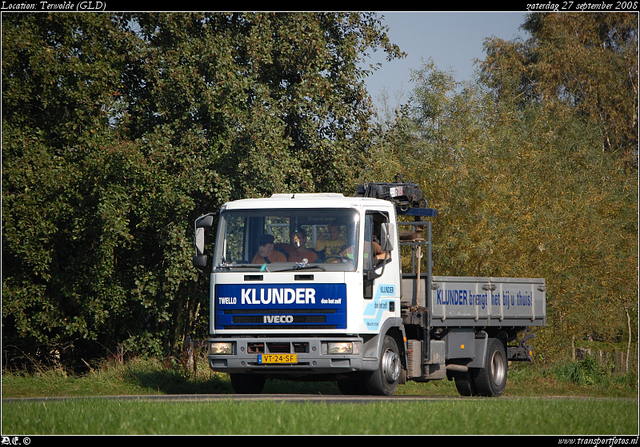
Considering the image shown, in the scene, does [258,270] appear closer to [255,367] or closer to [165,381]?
[255,367]

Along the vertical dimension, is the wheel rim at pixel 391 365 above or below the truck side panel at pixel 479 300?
below

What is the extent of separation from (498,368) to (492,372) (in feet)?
1.23

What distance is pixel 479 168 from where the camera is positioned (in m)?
22.5

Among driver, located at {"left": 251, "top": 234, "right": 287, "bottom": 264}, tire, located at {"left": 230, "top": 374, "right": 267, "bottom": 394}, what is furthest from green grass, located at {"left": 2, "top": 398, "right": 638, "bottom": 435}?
tire, located at {"left": 230, "top": 374, "right": 267, "bottom": 394}

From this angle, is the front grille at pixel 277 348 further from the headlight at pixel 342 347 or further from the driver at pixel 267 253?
the driver at pixel 267 253

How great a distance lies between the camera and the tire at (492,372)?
53.3ft

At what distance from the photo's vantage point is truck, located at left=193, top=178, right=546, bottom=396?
13.0 metres

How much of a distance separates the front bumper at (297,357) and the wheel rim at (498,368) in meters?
4.27

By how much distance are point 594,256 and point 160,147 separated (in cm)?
1348

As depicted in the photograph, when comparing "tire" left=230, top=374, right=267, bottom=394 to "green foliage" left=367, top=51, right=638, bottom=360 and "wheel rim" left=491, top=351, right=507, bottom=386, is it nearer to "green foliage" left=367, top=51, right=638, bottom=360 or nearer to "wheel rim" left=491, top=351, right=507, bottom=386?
"wheel rim" left=491, top=351, right=507, bottom=386

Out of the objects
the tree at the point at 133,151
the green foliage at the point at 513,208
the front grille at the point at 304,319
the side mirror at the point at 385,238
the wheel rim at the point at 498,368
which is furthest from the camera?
the green foliage at the point at 513,208

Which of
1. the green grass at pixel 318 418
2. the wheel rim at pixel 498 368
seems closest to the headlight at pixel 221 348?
the green grass at pixel 318 418

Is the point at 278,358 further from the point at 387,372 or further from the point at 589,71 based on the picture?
the point at 589,71
